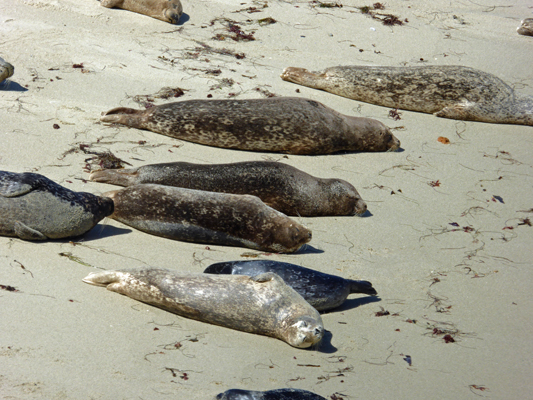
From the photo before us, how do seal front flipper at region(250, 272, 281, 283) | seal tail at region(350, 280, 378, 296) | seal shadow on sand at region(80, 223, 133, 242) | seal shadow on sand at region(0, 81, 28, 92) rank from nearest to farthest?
seal front flipper at region(250, 272, 281, 283) < seal tail at region(350, 280, 378, 296) < seal shadow on sand at region(80, 223, 133, 242) < seal shadow on sand at region(0, 81, 28, 92)

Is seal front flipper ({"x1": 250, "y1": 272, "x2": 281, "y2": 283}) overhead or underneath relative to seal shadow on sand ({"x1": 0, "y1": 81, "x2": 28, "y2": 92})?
underneath

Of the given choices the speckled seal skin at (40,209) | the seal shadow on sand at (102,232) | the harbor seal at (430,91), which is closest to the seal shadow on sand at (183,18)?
the harbor seal at (430,91)

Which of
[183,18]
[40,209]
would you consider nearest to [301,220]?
[40,209]

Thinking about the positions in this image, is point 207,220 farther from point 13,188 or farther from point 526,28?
point 526,28

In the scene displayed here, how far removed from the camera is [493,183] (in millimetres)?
6488

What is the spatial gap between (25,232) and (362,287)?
252 cm

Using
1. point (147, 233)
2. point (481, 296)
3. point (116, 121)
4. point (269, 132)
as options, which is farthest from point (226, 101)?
point (481, 296)

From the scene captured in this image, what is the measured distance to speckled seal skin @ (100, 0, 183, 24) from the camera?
338 inches

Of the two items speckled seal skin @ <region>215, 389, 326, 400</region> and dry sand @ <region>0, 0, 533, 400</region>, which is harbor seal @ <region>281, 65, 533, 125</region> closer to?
dry sand @ <region>0, 0, 533, 400</region>

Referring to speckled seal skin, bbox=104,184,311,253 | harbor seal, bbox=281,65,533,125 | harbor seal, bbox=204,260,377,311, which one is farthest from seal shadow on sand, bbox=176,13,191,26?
harbor seal, bbox=204,260,377,311

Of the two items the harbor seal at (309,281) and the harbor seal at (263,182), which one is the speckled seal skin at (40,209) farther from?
the harbor seal at (309,281)

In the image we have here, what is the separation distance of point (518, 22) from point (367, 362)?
865 centimetres

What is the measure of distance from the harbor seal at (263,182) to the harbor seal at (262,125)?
2.82 ft

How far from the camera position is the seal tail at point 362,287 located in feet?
14.1
